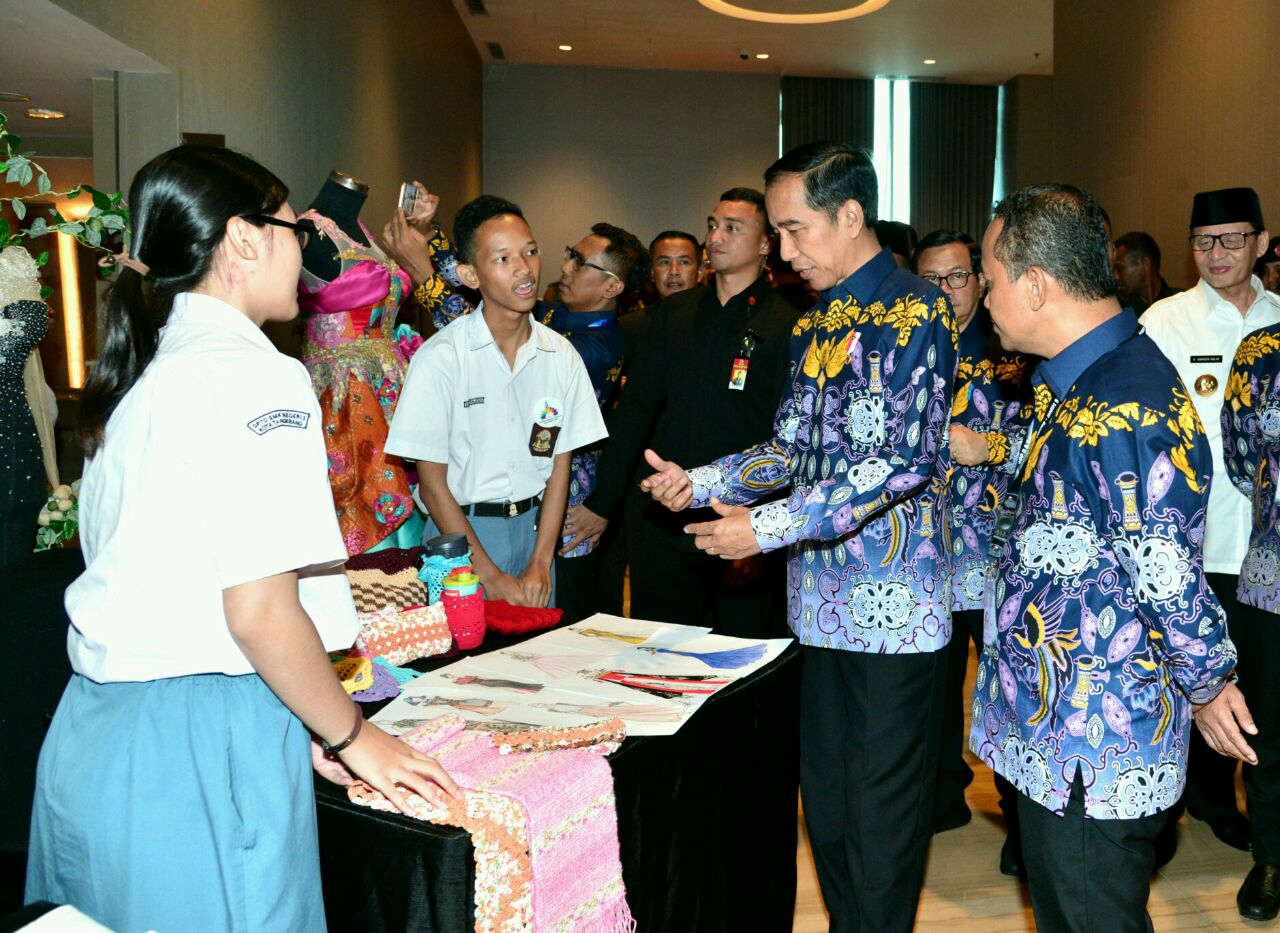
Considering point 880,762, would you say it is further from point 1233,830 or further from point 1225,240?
point 1225,240

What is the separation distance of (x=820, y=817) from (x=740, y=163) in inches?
401

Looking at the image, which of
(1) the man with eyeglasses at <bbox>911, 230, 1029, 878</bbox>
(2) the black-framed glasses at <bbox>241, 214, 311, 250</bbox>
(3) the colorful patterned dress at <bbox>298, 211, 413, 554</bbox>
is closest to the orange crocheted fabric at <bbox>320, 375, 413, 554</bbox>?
(3) the colorful patterned dress at <bbox>298, 211, 413, 554</bbox>

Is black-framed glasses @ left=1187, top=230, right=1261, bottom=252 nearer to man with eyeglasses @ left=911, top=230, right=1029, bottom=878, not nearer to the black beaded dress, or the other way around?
man with eyeglasses @ left=911, top=230, right=1029, bottom=878

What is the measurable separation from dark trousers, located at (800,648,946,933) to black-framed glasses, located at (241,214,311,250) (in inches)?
51.8

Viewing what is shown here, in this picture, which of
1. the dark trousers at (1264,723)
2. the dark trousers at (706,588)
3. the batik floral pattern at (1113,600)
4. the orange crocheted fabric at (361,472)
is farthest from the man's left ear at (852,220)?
the dark trousers at (1264,723)

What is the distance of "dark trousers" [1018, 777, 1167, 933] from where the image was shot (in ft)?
5.04

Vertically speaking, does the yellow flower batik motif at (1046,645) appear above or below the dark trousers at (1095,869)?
above

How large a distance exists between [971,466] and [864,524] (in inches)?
30.0

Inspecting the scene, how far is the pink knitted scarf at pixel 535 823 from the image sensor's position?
1.32 metres

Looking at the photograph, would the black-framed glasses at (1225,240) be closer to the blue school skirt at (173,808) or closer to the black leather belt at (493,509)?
the black leather belt at (493,509)

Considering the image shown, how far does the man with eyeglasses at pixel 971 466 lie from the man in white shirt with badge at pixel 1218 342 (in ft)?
1.88

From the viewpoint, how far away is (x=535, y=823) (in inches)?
52.7

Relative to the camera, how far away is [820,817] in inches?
89.3

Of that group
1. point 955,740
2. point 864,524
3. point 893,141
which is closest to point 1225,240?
point 955,740
